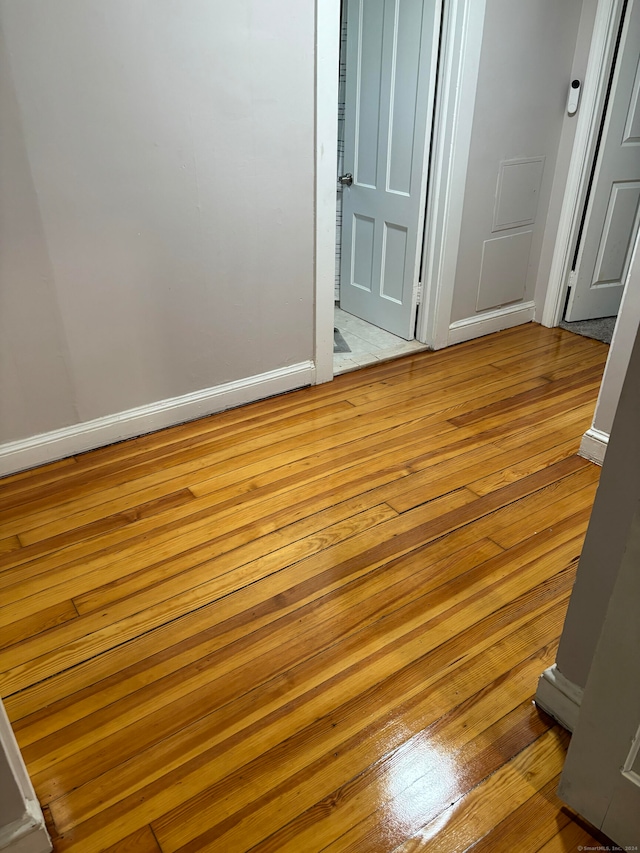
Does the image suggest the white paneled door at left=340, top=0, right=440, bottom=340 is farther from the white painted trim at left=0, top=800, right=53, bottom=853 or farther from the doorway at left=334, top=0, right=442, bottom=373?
the white painted trim at left=0, top=800, right=53, bottom=853

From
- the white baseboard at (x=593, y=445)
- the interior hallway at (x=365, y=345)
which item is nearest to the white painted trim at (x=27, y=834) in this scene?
the white baseboard at (x=593, y=445)

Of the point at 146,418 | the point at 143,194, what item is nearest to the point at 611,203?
the point at 143,194

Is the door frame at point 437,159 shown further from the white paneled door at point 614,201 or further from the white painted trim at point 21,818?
the white painted trim at point 21,818

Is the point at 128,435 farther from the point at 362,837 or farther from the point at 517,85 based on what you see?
the point at 517,85

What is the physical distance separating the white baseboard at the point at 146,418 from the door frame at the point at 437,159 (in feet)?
0.72

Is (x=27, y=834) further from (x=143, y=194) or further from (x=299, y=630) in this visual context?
(x=143, y=194)

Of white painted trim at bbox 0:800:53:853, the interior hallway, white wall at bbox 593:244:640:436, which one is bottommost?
the interior hallway

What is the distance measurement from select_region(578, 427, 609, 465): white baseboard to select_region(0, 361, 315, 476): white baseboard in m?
1.34

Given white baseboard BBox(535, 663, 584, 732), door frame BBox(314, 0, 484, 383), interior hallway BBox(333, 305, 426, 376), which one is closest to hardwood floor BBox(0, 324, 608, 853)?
white baseboard BBox(535, 663, 584, 732)

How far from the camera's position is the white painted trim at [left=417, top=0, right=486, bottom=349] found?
2.92 meters

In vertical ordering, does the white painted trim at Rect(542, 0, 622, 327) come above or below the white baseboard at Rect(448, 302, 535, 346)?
above

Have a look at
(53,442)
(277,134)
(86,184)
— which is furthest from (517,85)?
(53,442)

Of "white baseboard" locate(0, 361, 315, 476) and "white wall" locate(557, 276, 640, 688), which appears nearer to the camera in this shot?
"white wall" locate(557, 276, 640, 688)

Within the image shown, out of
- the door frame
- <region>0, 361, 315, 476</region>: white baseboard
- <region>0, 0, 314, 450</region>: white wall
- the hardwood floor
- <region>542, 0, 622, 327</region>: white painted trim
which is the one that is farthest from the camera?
<region>542, 0, 622, 327</region>: white painted trim
